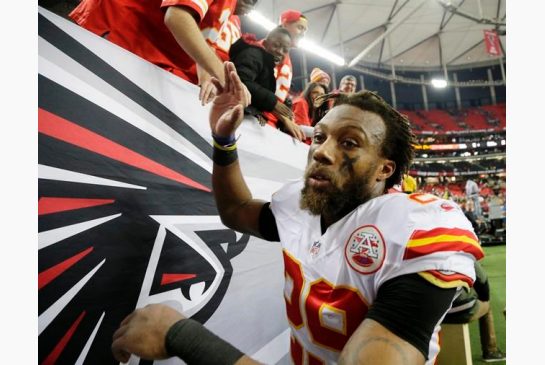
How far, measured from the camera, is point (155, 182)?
1.17 metres

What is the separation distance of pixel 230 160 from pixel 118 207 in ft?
1.57

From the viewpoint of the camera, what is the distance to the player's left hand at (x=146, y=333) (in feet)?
2.46

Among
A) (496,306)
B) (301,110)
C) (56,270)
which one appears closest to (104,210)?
(56,270)

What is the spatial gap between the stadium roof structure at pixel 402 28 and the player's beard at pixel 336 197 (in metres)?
14.0

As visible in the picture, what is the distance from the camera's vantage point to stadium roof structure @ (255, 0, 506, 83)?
1595cm

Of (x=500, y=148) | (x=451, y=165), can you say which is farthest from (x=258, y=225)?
(x=500, y=148)

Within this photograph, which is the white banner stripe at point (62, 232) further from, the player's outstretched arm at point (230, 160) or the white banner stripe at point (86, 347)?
the player's outstretched arm at point (230, 160)

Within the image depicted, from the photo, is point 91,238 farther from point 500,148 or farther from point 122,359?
point 500,148

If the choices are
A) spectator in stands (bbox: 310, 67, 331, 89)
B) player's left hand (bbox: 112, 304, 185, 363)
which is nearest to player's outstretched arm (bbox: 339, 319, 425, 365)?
player's left hand (bbox: 112, 304, 185, 363)

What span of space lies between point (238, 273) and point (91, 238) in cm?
73

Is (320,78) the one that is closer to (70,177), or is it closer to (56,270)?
(70,177)

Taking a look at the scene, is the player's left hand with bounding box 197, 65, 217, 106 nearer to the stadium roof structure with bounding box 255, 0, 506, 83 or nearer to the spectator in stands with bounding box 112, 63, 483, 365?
the spectator in stands with bounding box 112, 63, 483, 365

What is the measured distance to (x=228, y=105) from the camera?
4.39 ft

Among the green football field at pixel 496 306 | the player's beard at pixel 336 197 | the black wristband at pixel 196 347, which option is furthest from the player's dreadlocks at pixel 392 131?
the green football field at pixel 496 306
